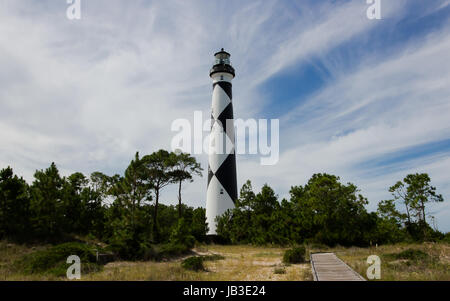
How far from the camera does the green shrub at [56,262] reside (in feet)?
43.5

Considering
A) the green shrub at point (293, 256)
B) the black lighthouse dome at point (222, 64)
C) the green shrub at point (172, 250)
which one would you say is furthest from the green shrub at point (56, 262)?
the black lighthouse dome at point (222, 64)

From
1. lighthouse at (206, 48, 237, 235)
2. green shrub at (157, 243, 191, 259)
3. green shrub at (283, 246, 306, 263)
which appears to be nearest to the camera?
green shrub at (283, 246, 306, 263)

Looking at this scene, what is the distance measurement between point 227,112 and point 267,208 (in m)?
11.3

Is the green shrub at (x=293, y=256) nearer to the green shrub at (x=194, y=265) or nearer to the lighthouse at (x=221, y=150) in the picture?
the green shrub at (x=194, y=265)

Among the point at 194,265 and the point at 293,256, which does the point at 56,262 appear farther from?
the point at 293,256

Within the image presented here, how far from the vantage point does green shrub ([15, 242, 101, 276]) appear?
13250 mm

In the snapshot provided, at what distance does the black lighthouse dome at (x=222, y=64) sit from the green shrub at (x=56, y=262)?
77.9 ft

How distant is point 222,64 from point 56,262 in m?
25.6

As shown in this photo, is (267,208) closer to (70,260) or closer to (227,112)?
(227,112)

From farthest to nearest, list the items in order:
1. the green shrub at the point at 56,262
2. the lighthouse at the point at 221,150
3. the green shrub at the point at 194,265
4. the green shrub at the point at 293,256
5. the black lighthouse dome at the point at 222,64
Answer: the black lighthouse dome at the point at 222,64 → the lighthouse at the point at 221,150 → the green shrub at the point at 293,256 → the green shrub at the point at 194,265 → the green shrub at the point at 56,262

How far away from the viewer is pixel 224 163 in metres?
31.3

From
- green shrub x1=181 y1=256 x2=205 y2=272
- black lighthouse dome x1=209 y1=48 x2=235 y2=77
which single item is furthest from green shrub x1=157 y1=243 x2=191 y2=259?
black lighthouse dome x1=209 y1=48 x2=235 y2=77

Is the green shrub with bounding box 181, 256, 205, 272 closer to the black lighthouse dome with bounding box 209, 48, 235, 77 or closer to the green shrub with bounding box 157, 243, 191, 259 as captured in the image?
the green shrub with bounding box 157, 243, 191, 259
